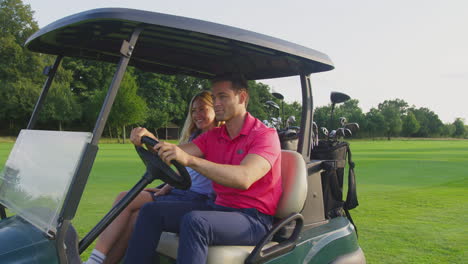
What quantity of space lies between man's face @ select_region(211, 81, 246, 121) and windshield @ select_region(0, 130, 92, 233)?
0.79 meters

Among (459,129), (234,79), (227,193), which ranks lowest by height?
(227,193)

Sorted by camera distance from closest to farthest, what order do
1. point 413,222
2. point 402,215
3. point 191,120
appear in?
point 191,120
point 413,222
point 402,215

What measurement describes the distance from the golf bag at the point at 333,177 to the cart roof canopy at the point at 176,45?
68 cm

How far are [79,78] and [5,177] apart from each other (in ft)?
149

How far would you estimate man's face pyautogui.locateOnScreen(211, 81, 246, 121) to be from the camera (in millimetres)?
2254

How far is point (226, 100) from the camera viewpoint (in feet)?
7.47

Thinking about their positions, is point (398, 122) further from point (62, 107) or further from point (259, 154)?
point (259, 154)

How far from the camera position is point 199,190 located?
9.61 feet

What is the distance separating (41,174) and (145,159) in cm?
48

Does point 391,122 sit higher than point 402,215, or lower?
higher

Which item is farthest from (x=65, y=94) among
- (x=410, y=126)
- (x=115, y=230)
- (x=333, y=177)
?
(x=410, y=126)

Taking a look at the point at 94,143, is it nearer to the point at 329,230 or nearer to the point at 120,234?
the point at 120,234

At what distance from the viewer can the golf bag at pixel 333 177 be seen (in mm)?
2846

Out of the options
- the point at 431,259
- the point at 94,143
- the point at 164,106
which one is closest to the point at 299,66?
the point at 94,143
